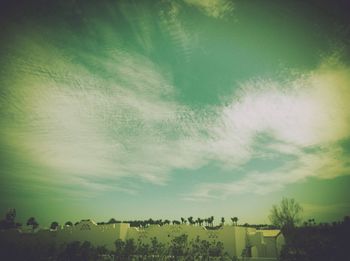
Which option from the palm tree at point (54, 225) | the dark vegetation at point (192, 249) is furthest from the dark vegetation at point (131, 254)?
the palm tree at point (54, 225)

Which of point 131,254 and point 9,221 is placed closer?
point 131,254

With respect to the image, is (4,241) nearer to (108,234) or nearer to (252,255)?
(108,234)

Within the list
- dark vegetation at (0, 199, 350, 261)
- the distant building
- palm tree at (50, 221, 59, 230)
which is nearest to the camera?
dark vegetation at (0, 199, 350, 261)

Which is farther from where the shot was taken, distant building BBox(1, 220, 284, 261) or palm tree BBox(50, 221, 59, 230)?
palm tree BBox(50, 221, 59, 230)

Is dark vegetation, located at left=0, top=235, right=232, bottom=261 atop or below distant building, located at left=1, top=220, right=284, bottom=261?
below

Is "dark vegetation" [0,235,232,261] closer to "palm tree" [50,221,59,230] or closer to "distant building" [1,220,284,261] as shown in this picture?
"distant building" [1,220,284,261]

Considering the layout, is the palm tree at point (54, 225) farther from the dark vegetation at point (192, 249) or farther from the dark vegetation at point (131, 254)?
the dark vegetation at point (131, 254)

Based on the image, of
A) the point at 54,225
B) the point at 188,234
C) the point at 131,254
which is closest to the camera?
the point at 131,254

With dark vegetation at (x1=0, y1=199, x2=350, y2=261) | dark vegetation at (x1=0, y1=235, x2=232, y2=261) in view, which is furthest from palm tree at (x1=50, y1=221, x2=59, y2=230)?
dark vegetation at (x1=0, y1=235, x2=232, y2=261)

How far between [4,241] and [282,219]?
1745 inches

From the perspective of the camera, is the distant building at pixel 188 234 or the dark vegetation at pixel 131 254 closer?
the dark vegetation at pixel 131 254

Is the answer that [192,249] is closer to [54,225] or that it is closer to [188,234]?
[188,234]

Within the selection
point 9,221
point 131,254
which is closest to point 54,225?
point 9,221

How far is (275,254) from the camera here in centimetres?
3134
